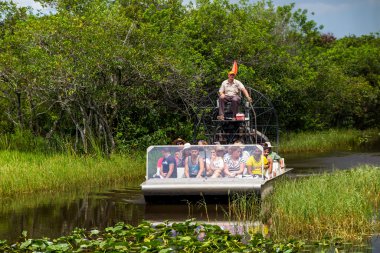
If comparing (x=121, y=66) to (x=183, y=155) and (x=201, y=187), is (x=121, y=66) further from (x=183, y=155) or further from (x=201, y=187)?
(x=201, y=187)

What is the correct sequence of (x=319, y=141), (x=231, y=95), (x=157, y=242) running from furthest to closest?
1. (x=319, y=141)
2. (x=231, y=95)
3. (x=157, y=242)

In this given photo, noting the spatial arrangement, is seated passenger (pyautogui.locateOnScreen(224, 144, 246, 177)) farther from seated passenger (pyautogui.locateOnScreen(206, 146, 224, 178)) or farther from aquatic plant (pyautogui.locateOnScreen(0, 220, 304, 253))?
aquatic plant (pyautogui.locateOnScreen(0, 220, 304, 253))

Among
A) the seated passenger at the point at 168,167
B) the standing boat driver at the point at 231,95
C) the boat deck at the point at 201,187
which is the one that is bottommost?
the boat deck at the point at 201,187

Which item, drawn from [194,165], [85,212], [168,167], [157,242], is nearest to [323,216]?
[157,242]

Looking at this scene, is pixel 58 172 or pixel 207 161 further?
pixel 58 172

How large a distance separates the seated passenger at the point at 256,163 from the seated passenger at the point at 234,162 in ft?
0.55

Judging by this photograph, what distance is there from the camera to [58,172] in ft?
66.7

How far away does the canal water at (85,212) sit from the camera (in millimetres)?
14400

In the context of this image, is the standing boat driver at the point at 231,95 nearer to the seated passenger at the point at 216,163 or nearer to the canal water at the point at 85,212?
the seated passenger at the point at 216,163

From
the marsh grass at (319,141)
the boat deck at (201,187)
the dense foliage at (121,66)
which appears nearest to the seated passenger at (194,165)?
the boat deck at (201,187)

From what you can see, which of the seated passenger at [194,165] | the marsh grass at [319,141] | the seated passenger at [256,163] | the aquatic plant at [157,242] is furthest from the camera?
the marsh grass at [319,141]

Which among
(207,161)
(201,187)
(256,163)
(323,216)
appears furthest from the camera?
(207,161)

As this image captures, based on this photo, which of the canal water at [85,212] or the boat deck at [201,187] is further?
the boat deck at [201,187]

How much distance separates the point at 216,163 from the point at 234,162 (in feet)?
1.41
